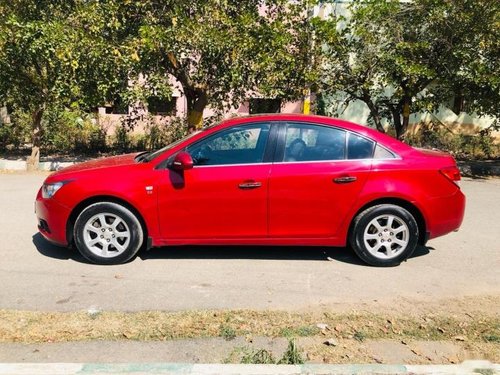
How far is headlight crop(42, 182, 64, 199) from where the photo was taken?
5414mm

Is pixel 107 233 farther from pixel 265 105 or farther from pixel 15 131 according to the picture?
pixel 15 131

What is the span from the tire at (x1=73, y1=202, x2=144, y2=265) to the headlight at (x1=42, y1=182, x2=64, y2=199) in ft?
1.29

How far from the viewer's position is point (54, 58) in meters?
10.8

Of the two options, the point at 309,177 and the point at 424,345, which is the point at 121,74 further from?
the point at 424,345

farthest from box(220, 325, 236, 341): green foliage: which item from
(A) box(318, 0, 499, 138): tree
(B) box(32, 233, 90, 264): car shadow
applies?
(A) box(318, 0, 499, 138): tree

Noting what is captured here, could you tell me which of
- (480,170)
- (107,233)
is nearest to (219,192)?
(107,233)

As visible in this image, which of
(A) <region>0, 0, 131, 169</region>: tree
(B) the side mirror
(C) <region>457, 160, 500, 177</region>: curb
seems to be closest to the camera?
(B) the side mirror

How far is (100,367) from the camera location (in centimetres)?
325

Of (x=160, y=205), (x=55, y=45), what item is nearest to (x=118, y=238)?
(x=160, y=205)

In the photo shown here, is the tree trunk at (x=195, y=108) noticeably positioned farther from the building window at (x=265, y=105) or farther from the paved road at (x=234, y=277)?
the paved road at (x=234, y=277)

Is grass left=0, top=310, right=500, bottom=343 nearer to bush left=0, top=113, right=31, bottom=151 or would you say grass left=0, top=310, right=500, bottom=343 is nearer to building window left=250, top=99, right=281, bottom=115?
building window left=250, top=99, right=281, bottom=115

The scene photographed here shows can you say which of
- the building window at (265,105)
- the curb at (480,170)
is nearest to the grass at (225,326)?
the building window at (265,105)

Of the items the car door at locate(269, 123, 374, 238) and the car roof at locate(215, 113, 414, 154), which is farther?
the car roof at locate(215, 113, 414, 154)

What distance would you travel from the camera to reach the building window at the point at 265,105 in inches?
540
